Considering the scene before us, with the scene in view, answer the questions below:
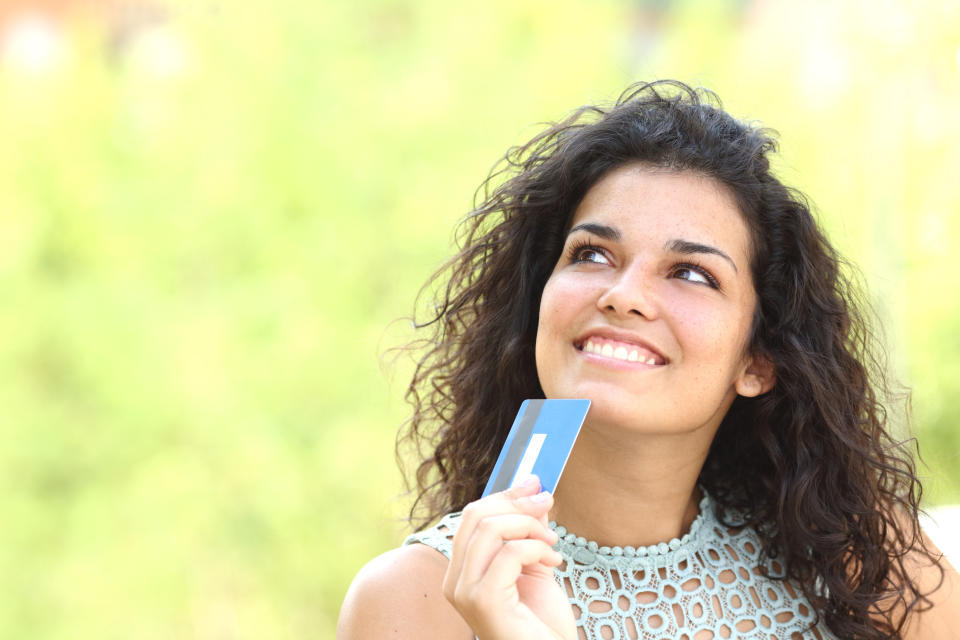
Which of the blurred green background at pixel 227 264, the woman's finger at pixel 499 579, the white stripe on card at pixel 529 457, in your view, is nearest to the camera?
the woman's finger at pixel 499 579

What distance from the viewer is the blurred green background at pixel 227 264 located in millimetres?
6473

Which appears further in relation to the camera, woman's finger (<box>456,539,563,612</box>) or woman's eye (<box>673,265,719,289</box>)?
woman's eye (<box>673,265,719,289</box>)

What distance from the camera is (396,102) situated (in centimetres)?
694

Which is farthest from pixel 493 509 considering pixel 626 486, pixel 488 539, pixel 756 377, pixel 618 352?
pixel 756 377

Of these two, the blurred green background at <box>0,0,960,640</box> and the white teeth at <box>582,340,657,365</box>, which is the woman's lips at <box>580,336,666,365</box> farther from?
the blurred green background at <box>0,0,960,640</box>

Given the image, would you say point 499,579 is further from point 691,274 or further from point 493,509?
point 691,274

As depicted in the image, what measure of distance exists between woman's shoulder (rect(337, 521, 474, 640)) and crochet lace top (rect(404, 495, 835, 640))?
5 cm

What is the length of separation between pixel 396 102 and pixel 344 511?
8.40 ft

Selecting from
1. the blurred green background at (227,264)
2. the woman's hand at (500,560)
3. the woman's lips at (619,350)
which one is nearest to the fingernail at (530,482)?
the woman's hand at (500,560)

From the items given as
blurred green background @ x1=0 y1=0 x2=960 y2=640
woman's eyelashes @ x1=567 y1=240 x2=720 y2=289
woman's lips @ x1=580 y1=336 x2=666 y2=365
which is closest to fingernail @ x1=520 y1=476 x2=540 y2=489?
woman's lips @ x1=580 y1=336 x2=666 y2=365

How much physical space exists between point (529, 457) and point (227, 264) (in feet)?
18.8

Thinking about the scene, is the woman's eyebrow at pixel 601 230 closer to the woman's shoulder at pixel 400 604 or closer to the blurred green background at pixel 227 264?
the woman's shoulder at pixel 400 604

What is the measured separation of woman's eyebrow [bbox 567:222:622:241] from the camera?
5.33 ft

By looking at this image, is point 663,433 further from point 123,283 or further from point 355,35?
point 355,35
